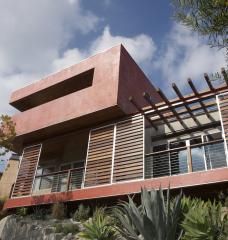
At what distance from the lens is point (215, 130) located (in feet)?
40.1

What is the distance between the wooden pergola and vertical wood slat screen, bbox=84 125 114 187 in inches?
74.8

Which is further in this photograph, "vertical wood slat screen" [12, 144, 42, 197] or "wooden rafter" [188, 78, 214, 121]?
"vertical wood slat screen" [12, 144, 42, 197]

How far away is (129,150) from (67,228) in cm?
366

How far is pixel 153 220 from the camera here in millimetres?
7414

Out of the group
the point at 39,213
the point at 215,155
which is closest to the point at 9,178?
the point at 39,213

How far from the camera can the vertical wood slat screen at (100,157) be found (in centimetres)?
1190

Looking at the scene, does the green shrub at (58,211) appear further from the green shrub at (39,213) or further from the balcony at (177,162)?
the balcony at (177,162)

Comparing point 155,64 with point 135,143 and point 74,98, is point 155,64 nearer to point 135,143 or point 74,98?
point 135,143

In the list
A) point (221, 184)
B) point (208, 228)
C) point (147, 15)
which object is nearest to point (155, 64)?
point (147, 15)

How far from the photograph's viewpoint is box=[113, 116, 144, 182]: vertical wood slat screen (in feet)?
36.7

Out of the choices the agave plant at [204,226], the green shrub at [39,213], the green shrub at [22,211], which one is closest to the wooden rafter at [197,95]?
the agave plant at [204,226]

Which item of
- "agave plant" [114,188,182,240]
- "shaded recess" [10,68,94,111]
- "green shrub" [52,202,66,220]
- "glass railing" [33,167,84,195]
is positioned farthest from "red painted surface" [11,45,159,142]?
"agave plant" [114,188,182,240]

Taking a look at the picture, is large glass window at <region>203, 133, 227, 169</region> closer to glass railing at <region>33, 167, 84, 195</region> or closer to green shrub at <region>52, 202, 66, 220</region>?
green shrub at <region>52, 202, 66, 220</region>

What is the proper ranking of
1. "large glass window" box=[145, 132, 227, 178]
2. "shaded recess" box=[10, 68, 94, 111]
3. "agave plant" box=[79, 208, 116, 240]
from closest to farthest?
"agave plant" box=[79, 208, 116, 240] → "large glass window" box=[145, 132, 227, 178] → "shaded recess" box=[10, 68, 94, 111]
